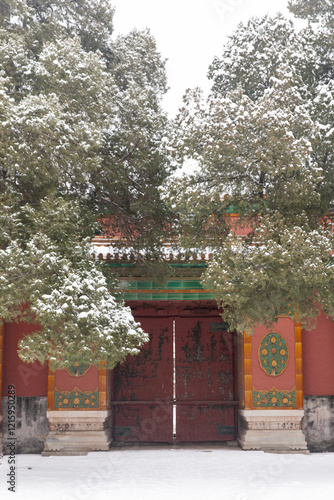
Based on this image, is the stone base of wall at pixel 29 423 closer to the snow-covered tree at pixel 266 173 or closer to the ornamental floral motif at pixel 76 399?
the ornamental floral motif at pixel 76 399

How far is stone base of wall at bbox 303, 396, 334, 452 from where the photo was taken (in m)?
8.77

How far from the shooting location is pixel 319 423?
884 centimetres

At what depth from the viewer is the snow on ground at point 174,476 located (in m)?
5.89

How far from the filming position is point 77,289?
587cm

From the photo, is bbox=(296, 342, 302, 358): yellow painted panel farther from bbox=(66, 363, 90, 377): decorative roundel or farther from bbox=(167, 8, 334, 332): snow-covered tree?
bbox=(66, 363, 90, 377): decorative roundel

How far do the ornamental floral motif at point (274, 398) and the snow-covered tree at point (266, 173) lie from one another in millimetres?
2293

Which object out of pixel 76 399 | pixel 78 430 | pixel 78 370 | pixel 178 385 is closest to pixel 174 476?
pixel 78 430

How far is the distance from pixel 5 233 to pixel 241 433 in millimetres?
5508

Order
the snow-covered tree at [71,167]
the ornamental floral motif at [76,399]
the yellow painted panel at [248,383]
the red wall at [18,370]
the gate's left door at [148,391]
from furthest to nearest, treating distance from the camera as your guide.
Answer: the gate's left door at [148,391]
the red wall at [18,370]
the yellow painted panel at [248,383]
the ornamental floral motif at [76,399]
the snow-covered tree at [71,167]

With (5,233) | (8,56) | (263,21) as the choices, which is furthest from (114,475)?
(263,21)

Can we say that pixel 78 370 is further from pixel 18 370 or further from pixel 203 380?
pixel 203 380

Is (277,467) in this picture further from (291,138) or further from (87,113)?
(87,113)

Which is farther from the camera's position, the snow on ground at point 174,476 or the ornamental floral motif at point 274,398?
the ornamental floral motif at point 274,398

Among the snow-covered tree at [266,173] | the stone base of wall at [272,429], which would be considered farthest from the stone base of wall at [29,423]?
the snow-covered tree at [266,173]
